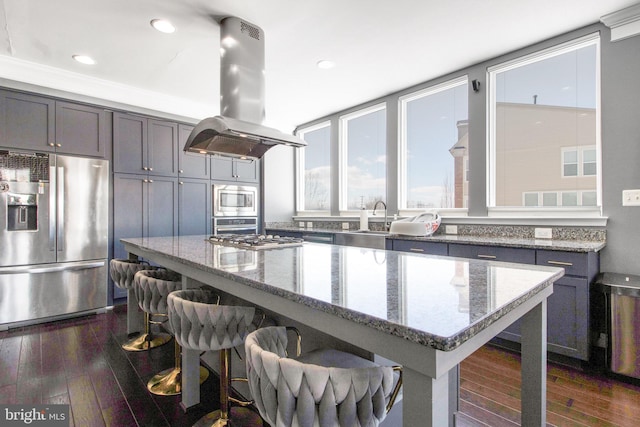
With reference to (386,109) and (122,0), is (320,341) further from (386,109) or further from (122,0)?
(386,109)

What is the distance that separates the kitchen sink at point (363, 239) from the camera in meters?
3.35

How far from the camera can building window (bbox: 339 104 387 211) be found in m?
4.27

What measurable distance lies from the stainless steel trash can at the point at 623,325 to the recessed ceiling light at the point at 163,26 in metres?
3.66

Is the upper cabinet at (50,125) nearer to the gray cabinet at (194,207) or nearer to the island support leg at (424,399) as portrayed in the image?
the gray cabinet at (194,207)

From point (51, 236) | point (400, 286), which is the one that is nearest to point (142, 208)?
point (51, 236)

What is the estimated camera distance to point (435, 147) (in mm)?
3684

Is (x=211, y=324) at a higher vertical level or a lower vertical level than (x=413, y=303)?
lower

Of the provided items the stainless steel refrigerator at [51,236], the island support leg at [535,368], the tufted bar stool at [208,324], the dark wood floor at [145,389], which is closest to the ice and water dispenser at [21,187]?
the stainless steel refrigerator at [51,236]

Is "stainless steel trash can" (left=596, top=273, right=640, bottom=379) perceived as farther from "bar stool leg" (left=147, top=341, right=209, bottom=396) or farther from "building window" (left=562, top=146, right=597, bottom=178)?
"bar stool leg" (left=147, top=341, right=209, bottom=396)

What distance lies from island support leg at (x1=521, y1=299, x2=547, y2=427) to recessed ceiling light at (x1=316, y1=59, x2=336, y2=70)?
2.80 m

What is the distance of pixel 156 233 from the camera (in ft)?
13.1

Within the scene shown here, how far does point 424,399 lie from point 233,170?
14.5ft

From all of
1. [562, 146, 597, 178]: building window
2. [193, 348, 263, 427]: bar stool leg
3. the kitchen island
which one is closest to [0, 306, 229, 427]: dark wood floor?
[193, 348, 263, 427]: bar stool leg

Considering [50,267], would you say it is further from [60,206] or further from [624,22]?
[624,22]
